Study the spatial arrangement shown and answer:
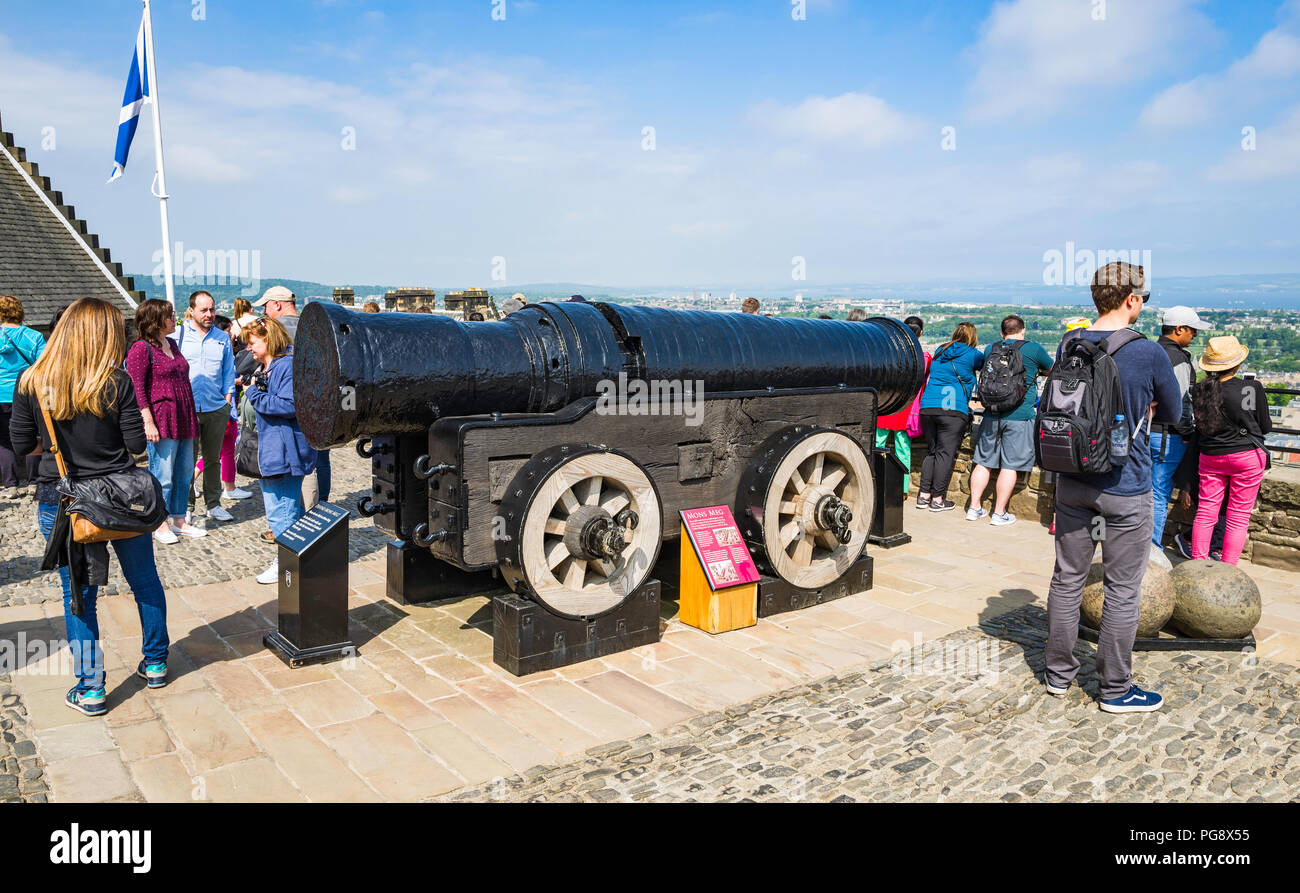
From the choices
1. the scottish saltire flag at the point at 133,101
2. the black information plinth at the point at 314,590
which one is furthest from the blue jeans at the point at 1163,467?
the scottish saltire flag at the point at 133,101

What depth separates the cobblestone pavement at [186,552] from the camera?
5.72 metres

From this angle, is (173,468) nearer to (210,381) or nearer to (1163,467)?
(210,381)

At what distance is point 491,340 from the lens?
14.4 feet

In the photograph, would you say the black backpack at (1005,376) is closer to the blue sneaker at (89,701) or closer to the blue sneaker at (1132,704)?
the blue sneaker at (1132,704)

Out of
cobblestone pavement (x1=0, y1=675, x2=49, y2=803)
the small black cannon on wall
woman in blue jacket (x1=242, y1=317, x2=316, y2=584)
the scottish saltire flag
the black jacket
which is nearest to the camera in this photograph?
cobblestone pavement (x1=0, y1=675, x2=49, y2=803)

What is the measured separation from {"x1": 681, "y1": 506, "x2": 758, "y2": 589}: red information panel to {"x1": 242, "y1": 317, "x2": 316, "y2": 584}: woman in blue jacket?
231 cm

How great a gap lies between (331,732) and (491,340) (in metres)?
1.85

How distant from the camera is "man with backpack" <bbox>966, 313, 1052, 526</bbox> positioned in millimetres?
7465

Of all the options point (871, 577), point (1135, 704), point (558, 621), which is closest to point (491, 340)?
point (558, 621)

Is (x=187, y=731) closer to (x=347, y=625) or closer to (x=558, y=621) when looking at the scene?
(x=347, y=625)

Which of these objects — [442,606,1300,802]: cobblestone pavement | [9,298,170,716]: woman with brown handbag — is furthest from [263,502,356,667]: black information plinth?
[442,606,1300,802]: cobblestone pavement

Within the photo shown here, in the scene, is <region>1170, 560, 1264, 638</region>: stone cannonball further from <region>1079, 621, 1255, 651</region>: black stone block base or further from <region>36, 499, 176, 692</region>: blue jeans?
<region>36, 499, 176, 692</region>: blue jeans

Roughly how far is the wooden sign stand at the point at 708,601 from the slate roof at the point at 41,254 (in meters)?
16.0

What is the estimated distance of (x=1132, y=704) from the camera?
12.9 ft
